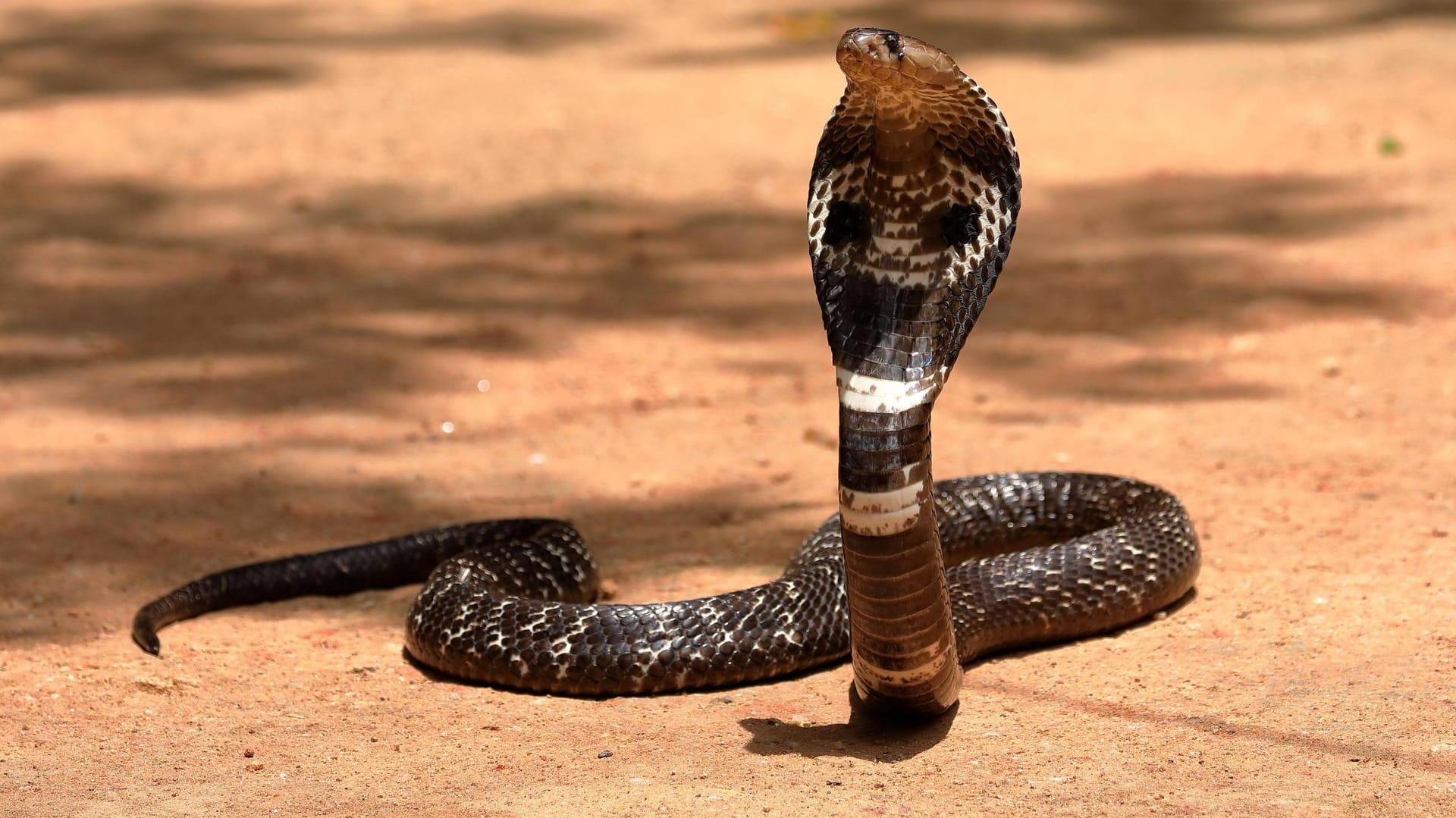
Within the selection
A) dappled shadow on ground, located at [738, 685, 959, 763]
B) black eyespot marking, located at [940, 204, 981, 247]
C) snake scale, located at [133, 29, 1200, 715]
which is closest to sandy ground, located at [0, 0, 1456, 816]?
dappled shadow on ground, located at [738, 685, 959, 763]

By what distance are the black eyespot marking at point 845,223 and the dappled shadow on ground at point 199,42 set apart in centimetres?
922

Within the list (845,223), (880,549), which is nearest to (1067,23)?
(845,223)

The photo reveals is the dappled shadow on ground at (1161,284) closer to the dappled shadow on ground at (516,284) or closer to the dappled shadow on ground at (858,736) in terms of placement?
the dappled shadow on ground at (516,284)

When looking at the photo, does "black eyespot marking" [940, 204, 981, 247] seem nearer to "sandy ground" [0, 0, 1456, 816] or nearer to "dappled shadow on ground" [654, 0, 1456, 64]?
"sandy ground" [0, 0, 1456, 816]

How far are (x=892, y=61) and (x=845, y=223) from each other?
573mm

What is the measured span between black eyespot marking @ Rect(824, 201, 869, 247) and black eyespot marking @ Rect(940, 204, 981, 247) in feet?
0.66

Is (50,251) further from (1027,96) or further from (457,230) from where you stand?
(1027,96)

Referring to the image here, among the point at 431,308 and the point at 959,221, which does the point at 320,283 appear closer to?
the point at 431,308

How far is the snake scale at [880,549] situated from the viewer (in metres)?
3.96

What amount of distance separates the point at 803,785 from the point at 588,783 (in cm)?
54

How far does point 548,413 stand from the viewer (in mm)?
8453

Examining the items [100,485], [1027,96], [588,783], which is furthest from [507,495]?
[1027,96]

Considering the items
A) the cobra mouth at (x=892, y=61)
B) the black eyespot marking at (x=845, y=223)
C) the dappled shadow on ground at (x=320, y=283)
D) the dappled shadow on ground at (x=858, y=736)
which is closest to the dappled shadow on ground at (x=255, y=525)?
the dappled shadow on ground at (x=320, y=283)

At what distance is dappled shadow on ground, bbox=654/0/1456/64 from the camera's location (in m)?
13.0
